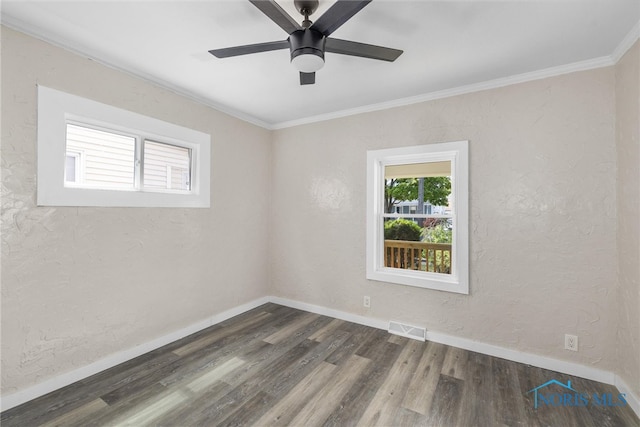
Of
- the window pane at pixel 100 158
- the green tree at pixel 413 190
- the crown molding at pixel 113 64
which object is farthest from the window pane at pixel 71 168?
the green tree at pixel 413 190

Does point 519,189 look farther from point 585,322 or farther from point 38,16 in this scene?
point 38,16

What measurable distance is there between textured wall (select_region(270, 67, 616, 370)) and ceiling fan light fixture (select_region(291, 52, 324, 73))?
1743 millimetres

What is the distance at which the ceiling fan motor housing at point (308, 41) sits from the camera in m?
1.54

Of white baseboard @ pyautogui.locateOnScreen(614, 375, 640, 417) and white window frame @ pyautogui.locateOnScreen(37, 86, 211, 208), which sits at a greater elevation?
white window frame @ pyautogui.locateOnScreen(37, 86, 211, 208)

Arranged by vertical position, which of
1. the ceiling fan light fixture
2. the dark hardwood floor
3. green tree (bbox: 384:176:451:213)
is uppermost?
the ceiling fan light fixture

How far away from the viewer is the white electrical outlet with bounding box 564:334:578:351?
2.31m

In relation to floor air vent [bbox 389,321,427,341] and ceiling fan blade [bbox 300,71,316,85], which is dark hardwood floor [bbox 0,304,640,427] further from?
ceiling fan blade [bbox 300,71,316,85]

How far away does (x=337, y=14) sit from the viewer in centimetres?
137

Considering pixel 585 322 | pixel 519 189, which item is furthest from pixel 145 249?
pixel 585 322

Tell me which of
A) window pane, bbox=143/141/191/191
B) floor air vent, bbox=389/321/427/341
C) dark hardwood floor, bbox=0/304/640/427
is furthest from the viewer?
floor air vent, bbox=389/321/427/341

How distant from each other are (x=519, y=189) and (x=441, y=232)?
0.83 m

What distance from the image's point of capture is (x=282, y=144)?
4.02m

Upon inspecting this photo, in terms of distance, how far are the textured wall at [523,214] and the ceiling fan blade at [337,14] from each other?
185 cm

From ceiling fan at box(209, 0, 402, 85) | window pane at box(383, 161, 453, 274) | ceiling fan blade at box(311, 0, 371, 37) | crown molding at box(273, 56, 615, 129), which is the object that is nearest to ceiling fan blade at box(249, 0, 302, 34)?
ceiling fan at box(209, 0, 402, 85)
